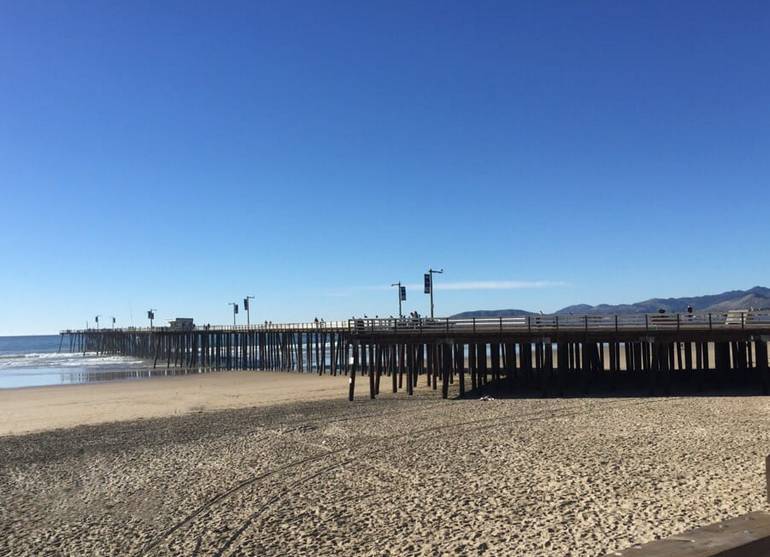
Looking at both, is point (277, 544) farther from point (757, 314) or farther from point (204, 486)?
point (757, 314)

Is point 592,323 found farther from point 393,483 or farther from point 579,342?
point 393,483

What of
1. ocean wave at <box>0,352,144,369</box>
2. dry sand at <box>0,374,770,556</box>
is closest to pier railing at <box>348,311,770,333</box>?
dry sand at <box>0,374,770,556</box>

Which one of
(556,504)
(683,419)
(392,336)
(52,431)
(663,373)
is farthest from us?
(392,336)

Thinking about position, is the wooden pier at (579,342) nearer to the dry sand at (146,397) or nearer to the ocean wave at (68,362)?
the dry sand at (146,397)

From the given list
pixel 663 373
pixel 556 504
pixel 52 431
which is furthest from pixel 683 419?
pixel 52 431

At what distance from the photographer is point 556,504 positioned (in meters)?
9.28

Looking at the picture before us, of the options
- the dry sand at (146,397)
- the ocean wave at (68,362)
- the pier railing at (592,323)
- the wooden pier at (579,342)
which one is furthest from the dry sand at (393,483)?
the ocean wave at (68,362)

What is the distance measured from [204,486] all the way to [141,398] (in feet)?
73.3

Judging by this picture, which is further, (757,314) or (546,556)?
(757,314)

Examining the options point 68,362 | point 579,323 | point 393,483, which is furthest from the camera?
point 68,362

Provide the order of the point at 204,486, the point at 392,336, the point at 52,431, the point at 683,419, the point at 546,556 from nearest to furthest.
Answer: the point at 546,556 → the point at 204,486 → the point at 683,419 → the point at 52,431 → the point at 392,336

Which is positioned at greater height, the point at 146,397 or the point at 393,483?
the point at 393,483

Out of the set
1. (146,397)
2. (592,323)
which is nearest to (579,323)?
(592,323)

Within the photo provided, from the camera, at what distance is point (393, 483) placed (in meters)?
11.1
